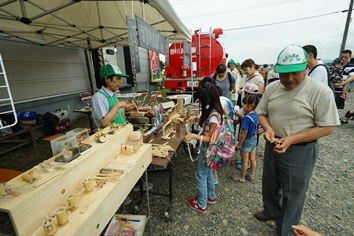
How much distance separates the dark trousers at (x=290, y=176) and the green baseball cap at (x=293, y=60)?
69 cm

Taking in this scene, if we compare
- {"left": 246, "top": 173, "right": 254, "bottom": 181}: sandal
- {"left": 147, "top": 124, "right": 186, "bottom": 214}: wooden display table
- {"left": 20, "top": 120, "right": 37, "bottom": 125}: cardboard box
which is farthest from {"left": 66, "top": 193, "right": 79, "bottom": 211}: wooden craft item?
{"left": 20, "top": 120, "right": 37, "bottom": 125}: cardboard box

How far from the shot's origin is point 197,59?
6.32 metres

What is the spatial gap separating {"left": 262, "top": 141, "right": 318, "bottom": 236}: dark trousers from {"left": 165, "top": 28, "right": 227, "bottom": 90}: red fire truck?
14.9 ft

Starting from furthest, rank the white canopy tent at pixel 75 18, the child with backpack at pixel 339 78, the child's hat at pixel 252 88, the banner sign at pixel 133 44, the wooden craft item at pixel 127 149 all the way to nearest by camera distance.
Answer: the child with backpack at pixel 339 78
the child's hat at pixel 252 88
the white canopy tent at pixel 75 18
the banner sign at pixel 133 44
the wooden craft item at pixel 127 149

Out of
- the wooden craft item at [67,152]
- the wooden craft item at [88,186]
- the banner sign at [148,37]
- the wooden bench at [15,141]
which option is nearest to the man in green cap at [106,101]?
the banner sign at [148,37]

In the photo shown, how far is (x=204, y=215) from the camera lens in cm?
226

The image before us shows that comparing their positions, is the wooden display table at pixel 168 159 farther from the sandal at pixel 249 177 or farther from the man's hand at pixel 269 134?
the sandal at pixel 249 177

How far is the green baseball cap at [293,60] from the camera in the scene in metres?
1.36

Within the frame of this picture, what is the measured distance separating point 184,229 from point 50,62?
237 inches

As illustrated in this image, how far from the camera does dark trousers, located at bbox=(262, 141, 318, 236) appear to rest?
1563mm

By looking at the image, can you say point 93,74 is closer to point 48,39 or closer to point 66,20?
point 48,39

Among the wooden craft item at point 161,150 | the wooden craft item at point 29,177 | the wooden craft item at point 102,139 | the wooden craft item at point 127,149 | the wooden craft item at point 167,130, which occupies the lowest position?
the wooden craft item at point 161,150

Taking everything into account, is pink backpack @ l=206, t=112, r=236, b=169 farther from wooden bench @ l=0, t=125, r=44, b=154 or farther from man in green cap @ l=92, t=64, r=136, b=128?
wooden bench @ l=0, t=125, r=44, b=154

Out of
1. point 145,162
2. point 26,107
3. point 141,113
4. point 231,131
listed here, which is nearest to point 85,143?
point 145,162
